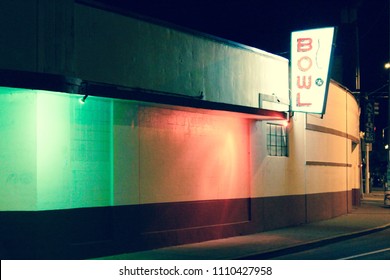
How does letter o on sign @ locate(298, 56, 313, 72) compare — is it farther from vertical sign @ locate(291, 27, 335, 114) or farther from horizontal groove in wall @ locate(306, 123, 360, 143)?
horizontal groove in wall @ locate(306, 123, 360, 143)

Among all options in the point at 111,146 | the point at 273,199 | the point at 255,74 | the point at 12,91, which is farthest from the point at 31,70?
the point at 273,199

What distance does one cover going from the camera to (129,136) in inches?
554

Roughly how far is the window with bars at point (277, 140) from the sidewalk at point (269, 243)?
242 cm

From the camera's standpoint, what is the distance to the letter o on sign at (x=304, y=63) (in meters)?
19.4

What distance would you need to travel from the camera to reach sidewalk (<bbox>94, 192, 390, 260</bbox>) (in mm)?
13594

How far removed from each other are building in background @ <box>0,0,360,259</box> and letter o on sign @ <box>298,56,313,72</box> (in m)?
0.88

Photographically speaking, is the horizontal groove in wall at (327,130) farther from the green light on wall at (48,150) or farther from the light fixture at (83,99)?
the light fixture at (83,99)

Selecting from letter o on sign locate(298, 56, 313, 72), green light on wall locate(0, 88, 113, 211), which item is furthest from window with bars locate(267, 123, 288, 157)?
green light on wall locate(0, 88, 113, 211)

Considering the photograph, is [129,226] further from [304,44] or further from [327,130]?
[327,130]

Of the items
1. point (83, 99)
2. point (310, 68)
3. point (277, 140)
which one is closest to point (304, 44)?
point (310, 68)

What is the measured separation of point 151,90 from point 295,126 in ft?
25.0

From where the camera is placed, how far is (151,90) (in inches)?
579
